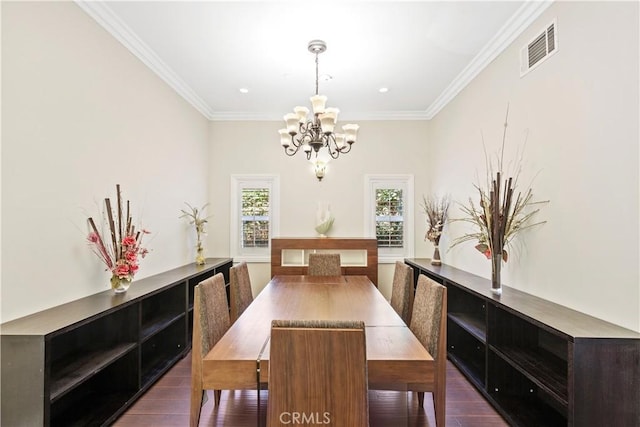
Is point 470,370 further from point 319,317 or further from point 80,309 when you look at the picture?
point 80,309

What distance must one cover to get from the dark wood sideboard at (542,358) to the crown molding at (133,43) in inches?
145

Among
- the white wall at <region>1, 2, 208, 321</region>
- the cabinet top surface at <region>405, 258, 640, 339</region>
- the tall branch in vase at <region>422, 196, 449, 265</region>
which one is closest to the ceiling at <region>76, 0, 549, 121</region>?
the white wall at <region>1, 2, 208, 321</region>

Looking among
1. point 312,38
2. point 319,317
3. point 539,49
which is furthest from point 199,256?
point 539,49

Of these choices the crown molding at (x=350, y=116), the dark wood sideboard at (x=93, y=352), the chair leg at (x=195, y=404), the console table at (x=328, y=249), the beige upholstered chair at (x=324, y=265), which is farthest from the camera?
Result: the crown molding at (x=350, y=116)

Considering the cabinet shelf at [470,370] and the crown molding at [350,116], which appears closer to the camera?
the cabinet shelf at [470,370]

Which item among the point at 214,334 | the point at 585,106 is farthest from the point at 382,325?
the point at 585,106

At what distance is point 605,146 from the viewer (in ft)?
6.41

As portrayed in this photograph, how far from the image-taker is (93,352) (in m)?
2.46

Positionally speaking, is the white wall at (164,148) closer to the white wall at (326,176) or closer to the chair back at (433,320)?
the chair back at (433,320)

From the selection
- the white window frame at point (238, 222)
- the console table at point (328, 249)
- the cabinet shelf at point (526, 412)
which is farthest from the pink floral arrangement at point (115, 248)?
the cabinet shelf at point (526, 412)

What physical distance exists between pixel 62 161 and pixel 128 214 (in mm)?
695

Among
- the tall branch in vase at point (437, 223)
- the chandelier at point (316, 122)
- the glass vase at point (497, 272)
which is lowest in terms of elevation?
the glass vase at point (497, 272)

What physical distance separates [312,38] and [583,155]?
227 centimetres

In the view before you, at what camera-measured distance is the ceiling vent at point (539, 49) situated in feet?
7.91
